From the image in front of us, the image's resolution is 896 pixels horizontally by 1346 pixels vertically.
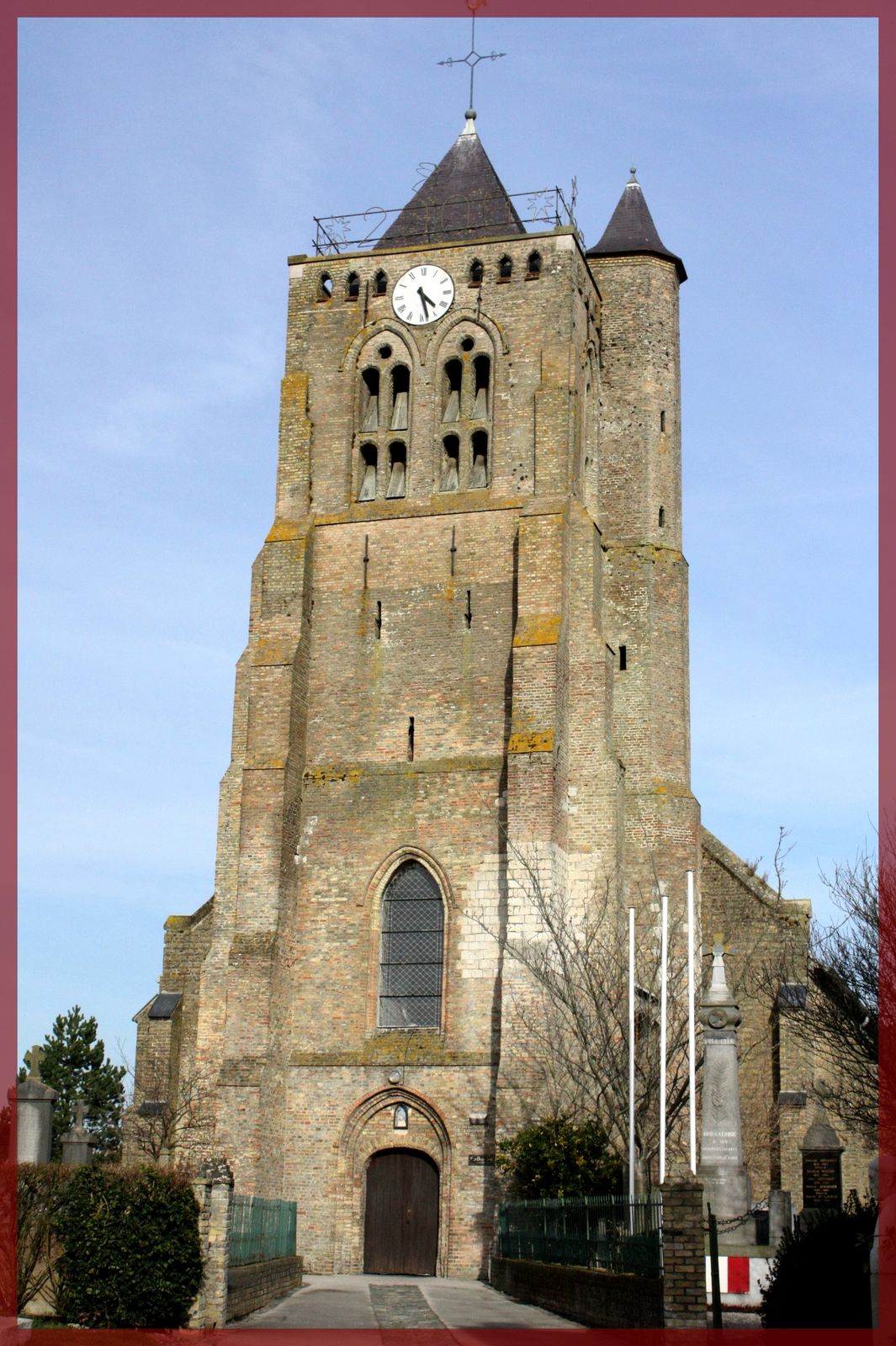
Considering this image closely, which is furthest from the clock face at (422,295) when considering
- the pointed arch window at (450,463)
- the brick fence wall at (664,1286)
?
the brick fence wall at (664,1286)

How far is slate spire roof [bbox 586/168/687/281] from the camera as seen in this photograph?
36.4m

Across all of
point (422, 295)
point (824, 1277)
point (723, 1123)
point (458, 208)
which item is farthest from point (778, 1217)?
point (458, 208)

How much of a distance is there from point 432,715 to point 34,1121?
10.9 metres

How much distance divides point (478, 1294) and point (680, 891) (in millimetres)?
8861

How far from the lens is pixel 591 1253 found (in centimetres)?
2055

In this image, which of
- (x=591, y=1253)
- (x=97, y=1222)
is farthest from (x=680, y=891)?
(x=97, y=1222)

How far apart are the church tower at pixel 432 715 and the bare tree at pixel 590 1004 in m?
0.21

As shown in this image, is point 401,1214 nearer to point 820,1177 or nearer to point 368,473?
point 820,1177

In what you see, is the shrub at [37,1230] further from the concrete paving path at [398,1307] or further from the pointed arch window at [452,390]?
the pointed arch window at [452,390]

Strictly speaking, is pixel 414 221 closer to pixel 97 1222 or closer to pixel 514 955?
pixel 514 955

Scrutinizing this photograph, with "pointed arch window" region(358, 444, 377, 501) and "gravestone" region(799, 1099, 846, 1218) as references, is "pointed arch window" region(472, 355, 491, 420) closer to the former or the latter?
"pointed arch window" region(358, 444, 377, 501)

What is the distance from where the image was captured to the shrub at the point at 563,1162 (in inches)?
991

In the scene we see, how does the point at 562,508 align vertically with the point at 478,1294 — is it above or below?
above

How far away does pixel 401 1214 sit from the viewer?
1152 inches
